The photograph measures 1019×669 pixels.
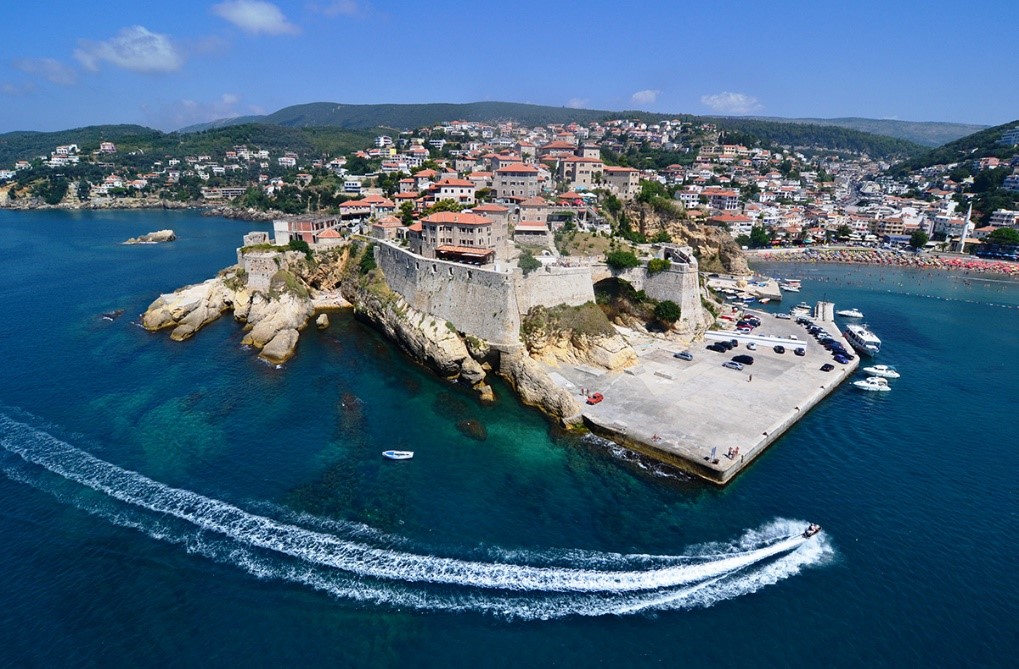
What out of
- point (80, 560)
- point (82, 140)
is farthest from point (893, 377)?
point (82, 140)

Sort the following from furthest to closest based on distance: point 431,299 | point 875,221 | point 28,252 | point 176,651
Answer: point 875,221 < point 28,252 < point 431,299 < point 176,651

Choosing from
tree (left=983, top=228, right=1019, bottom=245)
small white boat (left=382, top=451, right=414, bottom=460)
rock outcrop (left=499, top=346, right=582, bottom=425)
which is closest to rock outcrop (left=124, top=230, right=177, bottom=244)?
rock outcrop (left=499, top=346, right=582, bottom=425)

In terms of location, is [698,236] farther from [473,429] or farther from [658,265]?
[473,429]

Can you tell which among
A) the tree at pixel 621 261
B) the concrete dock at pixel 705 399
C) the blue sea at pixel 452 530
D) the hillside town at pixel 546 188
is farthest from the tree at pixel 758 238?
the tree at pixel 621 261

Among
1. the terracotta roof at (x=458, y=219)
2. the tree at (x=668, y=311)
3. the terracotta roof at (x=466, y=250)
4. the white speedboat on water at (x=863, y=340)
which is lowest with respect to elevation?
the white speedboat on water at (x=863, y=340)

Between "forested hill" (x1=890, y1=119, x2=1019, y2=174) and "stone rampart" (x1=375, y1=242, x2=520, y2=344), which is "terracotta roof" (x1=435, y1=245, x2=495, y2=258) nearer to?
"stone rampart" (x1=375, y1=242, x2=520, y2=344)

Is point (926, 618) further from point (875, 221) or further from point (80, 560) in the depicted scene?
point (875, 221)

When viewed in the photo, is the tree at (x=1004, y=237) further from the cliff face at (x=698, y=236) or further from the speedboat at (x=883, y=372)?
the speedboat at (x=883, y=372)
